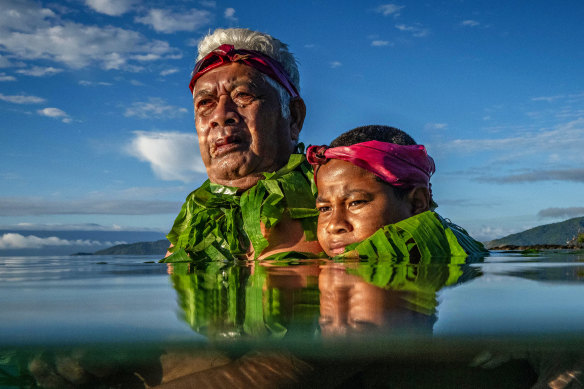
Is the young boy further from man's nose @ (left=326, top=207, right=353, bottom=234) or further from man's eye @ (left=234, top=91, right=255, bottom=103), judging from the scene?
man's eye @ (left=234, top=91, right=255, bottom=103)

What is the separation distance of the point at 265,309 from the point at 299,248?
221 cm

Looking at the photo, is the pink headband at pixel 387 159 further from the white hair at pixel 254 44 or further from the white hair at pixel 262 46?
the white hair at pixel 254 44

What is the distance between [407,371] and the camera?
1.92ft

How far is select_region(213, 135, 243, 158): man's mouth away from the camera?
3252 mm

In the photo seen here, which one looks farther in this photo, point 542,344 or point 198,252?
point 198,252

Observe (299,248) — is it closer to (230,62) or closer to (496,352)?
(230,62)

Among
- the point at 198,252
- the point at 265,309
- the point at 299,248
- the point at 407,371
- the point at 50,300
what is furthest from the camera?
the point at 198,252

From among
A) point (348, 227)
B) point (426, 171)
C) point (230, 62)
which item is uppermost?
point (230, 62)

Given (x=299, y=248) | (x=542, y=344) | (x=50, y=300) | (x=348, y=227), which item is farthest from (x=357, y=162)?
(x=542, y=344)

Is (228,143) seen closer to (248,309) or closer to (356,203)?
(356,203)

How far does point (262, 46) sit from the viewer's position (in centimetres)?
353

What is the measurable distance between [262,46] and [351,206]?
4.44ft

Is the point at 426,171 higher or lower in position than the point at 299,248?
higher

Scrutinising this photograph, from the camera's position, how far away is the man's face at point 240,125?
3252 millimetres
